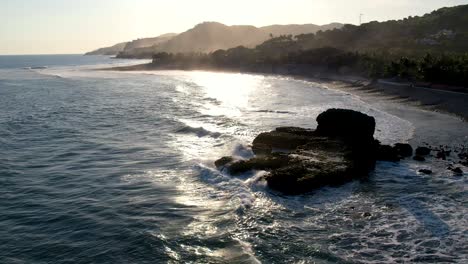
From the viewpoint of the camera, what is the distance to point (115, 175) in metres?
29.0

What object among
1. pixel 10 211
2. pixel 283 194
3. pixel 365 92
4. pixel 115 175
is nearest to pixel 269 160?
pixel 283 194

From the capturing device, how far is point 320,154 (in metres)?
29.8

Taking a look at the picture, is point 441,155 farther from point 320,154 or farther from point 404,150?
point 320,154

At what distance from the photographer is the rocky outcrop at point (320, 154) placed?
84.2ft

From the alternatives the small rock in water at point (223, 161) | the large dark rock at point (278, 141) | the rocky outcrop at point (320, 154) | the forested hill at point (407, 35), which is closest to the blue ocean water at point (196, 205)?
the small rock in water at point (223, 161)

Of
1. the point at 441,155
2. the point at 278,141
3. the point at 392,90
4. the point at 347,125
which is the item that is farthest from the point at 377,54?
the point at 278,141

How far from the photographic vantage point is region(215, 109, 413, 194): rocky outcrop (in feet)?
84.2

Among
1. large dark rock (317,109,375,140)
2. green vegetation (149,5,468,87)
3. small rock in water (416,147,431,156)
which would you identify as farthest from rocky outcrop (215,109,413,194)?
green vegetation (149,5,468,87)

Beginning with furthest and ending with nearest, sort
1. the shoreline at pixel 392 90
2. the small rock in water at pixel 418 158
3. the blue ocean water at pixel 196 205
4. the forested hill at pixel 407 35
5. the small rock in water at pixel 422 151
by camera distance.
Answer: the forested hill at pixel 407 35 < the shoreline at pixel 392 90 < the small rock in water at pixel 422 151 < the small rock in water at pixel 418 158 < the blue ocean water at pixel 196 205

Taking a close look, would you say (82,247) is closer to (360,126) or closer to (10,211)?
(10,211)

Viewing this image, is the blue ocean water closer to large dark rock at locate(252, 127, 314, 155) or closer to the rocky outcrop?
the rocky outcrop

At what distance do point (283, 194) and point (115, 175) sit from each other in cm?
1135

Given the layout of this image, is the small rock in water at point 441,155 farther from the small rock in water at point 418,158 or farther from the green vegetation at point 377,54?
the green vegetation at point 377,54

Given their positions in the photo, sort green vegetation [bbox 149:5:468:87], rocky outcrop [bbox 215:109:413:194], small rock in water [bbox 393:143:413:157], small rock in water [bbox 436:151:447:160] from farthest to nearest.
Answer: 1. green vegetation [bbox 149:5:468:87]
2. small rock in water [bbox 393:143:413:157]
3. small rock in water [bbox 436:151:447:160]
4. rocky outcrop [bbox 215:109:413:194]
